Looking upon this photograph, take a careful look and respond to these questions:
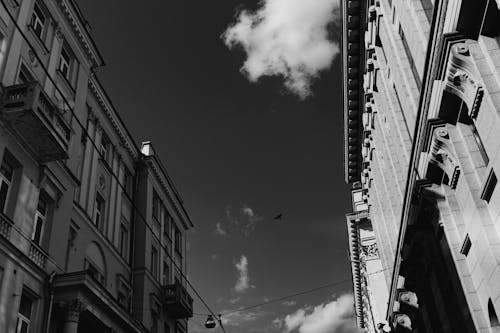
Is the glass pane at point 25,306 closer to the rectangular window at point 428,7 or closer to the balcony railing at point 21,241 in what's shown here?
the balcony railing at point 21,241

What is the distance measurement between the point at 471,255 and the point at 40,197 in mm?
14043

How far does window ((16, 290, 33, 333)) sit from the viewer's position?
1508 centimetres

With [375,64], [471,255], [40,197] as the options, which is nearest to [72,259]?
[40,197]

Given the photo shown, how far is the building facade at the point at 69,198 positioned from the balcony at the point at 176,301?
0.06 meters

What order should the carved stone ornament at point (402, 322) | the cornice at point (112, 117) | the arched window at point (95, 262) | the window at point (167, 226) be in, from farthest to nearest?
1. the window at point (167, 226)
2. the cornice at point (112, 117)
3. the carved stone ornament at point (402, 322)
4. the arched window at point (95, 262)

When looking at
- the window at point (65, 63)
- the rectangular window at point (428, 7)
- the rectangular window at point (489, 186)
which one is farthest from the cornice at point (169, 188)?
the rectangular window at point (489, 186)

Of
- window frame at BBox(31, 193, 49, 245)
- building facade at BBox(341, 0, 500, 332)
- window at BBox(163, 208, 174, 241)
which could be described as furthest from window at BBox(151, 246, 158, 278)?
building facade at BBox(341, 0, 500, 332)

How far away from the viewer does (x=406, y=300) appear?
2306 centimetres

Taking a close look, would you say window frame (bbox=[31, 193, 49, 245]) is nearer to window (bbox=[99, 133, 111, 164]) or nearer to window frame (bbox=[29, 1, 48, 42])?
window frame (bbox=[29, 1, 48, 42])

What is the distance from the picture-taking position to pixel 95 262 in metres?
22.0

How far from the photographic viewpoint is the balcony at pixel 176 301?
92.5 ft

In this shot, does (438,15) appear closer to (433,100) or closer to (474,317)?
(433,100)

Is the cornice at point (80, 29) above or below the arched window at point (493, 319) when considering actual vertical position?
above

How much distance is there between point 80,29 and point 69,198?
8092 millimetres
